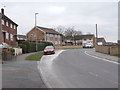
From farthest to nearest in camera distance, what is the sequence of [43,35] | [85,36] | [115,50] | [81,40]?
[85,36] → [81,40] → [43,35] → [115,50]

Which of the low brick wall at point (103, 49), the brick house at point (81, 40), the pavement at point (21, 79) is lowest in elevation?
the pavement at point (21, 79)

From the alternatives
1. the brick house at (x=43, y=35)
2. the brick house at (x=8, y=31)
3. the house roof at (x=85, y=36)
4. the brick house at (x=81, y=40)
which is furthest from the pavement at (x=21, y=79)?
the house roof at (x=85, y=36)

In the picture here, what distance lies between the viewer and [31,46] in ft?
136

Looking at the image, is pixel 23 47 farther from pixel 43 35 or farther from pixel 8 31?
pixel 43 35

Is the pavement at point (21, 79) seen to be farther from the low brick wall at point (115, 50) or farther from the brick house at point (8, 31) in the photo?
the brick house at point (8, 31)

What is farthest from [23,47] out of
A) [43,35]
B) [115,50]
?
[43,35]

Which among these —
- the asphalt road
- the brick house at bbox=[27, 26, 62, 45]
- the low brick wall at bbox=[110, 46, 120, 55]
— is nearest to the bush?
the low brick wall at bbox=[110, 46, 120, 55]

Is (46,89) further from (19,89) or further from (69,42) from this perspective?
(69,42)

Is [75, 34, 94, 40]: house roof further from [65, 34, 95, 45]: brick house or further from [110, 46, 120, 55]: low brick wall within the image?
[110, 46, 120, 55]: low brick wall

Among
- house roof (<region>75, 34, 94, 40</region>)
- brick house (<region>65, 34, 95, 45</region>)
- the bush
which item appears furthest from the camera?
house roof (<region>75, 34, 94, 40</region>)

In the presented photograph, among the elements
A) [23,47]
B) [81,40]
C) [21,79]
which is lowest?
[21,79]

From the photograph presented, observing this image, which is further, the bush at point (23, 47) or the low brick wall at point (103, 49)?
the bush at point (23, 47)

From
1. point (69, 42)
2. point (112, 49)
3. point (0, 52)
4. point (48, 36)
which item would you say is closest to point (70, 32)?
point (69, 42)

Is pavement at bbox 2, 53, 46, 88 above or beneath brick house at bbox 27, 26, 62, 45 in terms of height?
beneath
